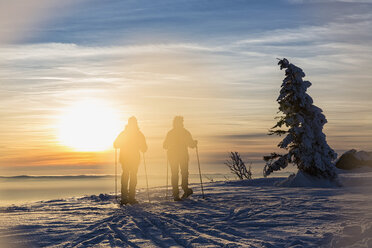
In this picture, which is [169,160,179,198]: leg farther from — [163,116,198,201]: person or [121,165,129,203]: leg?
[121,165,129,203]: leg

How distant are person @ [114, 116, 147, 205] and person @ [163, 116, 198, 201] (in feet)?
3.38

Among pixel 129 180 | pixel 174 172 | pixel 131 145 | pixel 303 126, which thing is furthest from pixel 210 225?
pixel 303 126

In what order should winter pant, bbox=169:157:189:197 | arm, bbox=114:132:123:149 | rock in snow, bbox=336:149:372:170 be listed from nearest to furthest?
1. winter pant, bbox=169:157:189:197
2. arm, bbox=114:132:123:149
3. rock in snow, bbox=336:149:372:170

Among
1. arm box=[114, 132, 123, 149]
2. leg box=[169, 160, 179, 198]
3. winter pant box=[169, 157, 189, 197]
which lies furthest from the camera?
arm box=[114, 132, 123, 149]

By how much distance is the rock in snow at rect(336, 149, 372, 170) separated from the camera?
89.4ft

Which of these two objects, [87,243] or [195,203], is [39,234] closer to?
[87,243]

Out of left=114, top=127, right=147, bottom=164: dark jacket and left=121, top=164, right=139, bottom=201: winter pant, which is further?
left=114, top=127, right=147, bottom=164: dark jacket

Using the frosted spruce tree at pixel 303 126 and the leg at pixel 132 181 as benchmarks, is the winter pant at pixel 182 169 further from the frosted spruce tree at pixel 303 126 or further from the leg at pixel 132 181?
the frosted spruce tree at pixel 303 126

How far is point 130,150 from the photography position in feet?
55.3

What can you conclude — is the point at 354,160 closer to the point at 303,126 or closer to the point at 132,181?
the point at 303,126

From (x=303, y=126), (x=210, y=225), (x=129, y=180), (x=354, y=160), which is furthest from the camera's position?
(x=354, y=160)

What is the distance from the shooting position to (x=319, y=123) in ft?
66.6

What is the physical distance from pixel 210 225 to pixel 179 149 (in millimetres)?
7232

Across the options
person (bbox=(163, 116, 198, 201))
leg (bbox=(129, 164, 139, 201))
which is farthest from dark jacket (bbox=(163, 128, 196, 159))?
leg (bbox=(129, 164, 139, 201))
